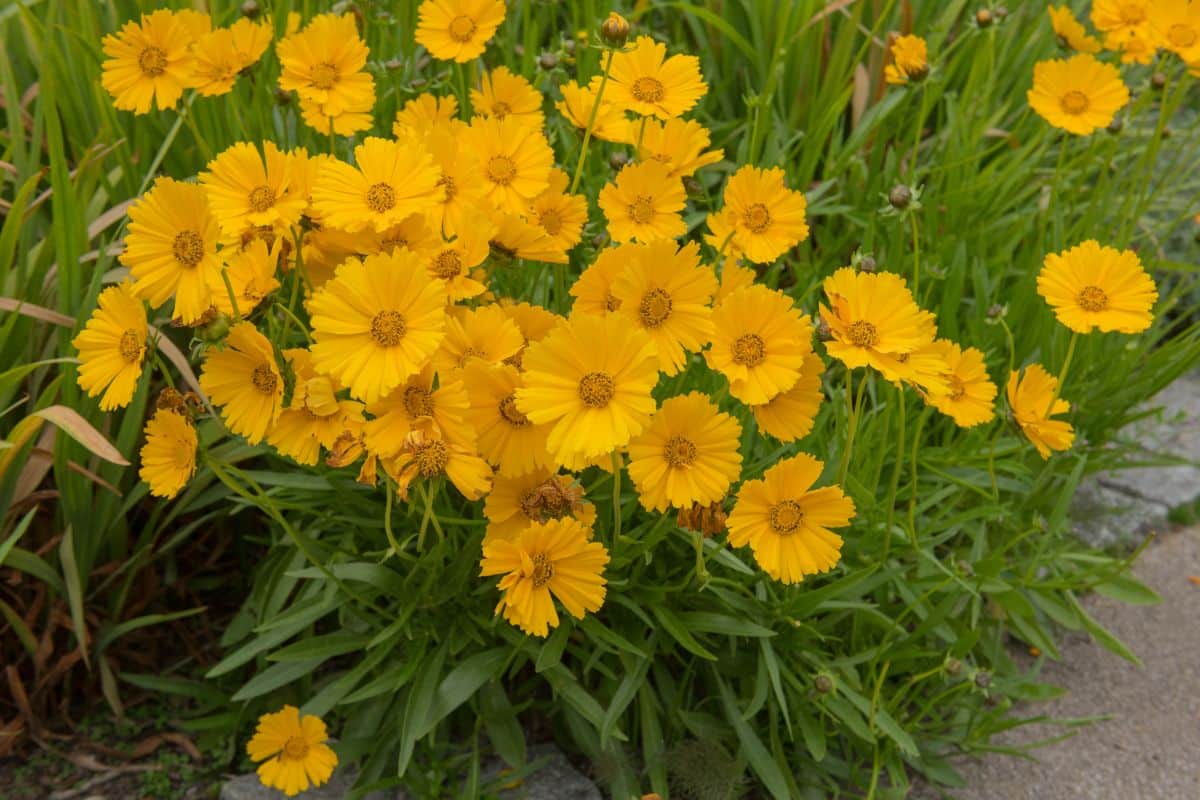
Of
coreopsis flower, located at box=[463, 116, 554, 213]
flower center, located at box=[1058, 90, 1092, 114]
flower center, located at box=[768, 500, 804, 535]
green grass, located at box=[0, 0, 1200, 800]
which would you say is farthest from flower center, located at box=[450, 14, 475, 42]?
flower center, located at box=[1058, 90, 1092, 114]

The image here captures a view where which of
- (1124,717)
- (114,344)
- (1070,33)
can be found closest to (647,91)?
(114,344)

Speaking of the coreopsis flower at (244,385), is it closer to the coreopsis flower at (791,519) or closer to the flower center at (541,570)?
the flower center at (541,570)

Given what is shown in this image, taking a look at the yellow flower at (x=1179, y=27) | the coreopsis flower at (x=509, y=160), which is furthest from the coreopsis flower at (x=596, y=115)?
the yellow flower at (x=1179, y=27)

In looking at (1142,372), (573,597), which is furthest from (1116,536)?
(573,597)

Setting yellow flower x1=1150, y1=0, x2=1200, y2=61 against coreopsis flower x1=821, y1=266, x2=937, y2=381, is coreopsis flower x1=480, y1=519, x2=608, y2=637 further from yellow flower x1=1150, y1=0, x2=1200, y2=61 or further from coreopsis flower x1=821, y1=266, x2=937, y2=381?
yellow flower x1=1150, y1=0, x2=1200, y2=61

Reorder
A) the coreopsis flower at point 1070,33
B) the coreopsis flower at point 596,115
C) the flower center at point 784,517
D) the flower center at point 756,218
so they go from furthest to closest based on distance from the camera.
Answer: the coreopsis flower at point 1070,33 < the coreopsis flower at point 596,115 < the flower center at point 756,218 < the flower center at point 784,517

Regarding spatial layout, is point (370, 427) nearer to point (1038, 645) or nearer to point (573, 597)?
point (573, 597)

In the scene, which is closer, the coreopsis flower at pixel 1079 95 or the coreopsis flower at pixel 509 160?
the coreopsis flower at pixel 509 160

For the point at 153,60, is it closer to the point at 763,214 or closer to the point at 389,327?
the point at 389,327
